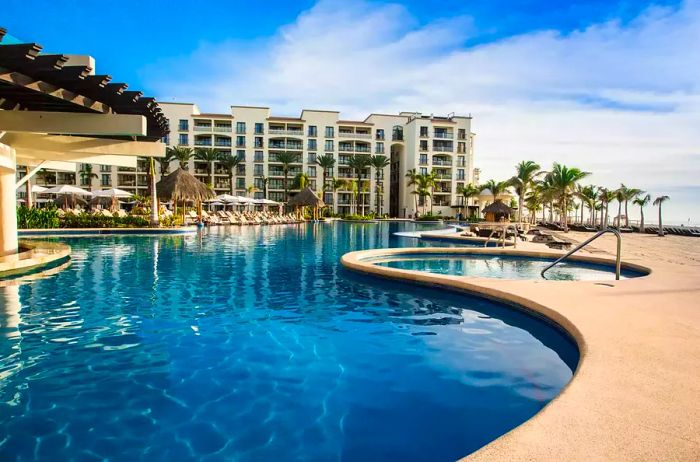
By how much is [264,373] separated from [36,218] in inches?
918

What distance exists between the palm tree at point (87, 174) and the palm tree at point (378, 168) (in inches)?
1560

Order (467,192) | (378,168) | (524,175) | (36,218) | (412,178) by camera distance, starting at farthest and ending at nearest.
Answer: (467,192) → (378,168) → (412,178) → (524,175) → (36,218)

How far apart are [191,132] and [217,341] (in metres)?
62.4

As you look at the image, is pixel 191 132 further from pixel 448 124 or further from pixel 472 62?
pixel 472 62

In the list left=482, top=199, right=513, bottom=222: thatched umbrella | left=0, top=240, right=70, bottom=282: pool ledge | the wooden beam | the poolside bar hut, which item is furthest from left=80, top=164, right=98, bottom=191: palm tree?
the wooden beam

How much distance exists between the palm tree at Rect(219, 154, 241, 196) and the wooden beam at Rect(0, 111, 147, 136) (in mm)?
52195

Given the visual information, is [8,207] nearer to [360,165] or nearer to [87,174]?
[360,165]

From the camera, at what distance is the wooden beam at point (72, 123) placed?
9633 mm

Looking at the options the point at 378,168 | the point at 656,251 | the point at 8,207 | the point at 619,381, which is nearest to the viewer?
the point at 619,381

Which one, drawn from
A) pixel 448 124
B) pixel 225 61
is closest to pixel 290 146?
pixel 448 124

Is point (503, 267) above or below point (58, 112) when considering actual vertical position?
below

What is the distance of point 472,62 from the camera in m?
14.5

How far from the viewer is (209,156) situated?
59.4 meters

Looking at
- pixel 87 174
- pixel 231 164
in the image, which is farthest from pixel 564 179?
pixel 87 174
